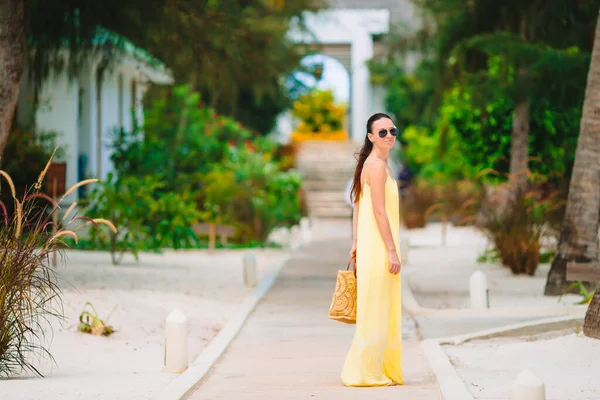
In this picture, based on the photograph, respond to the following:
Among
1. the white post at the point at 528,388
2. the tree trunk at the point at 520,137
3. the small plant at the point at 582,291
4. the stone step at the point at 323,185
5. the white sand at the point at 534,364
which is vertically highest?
the tree trunk at the point at 520,137

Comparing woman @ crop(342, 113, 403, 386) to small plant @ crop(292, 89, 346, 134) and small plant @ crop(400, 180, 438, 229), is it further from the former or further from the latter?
small plant @ crop(292, 89, 346, 134)

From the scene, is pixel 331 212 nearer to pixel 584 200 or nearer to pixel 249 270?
pixel 249 270

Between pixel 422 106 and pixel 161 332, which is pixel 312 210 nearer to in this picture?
pixel 422 106

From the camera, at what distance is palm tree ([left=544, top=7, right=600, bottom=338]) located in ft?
38.1


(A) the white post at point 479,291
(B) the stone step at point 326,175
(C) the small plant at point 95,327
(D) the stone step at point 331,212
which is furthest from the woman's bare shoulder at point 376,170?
(B) the stone step at point 326,175

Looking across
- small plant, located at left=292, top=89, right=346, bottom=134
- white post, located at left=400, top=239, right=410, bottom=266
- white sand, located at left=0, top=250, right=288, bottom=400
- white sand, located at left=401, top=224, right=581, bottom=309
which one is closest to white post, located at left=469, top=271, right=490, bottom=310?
white sand, located at left=401, top=224, right=581, bottom=309

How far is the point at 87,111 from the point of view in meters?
21.2

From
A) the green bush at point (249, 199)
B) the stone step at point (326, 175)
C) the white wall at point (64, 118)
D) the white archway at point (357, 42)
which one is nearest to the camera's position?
the white wall at point (64, 118)

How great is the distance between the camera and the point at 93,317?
31.7 feet

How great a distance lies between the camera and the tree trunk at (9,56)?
410 inches

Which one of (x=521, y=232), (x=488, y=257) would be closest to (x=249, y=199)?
(x=488, y=257)

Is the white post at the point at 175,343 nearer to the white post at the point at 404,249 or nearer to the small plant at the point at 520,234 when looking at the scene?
the small plant at the point at 520,234

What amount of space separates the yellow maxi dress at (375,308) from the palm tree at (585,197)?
506 centimetres

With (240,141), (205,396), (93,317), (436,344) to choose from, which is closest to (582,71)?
(436,344)
